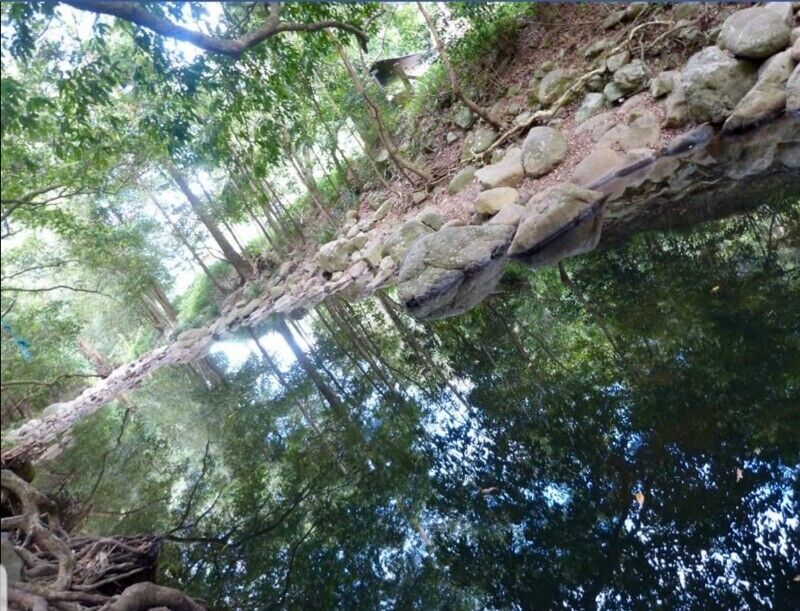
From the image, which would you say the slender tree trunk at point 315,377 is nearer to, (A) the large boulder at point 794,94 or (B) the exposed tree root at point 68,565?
(B) the exposed tree root at point 68,565

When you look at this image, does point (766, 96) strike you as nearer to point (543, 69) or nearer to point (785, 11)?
point (785, 11)

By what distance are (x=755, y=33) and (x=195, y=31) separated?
8513mm

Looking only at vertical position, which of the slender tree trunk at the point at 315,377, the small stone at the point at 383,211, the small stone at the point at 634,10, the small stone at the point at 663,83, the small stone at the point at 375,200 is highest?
the small stone at the point at 634,10

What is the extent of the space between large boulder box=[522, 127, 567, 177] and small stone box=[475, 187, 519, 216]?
0.74 metres

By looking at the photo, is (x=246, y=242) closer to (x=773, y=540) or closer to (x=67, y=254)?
(x=67, y=254)

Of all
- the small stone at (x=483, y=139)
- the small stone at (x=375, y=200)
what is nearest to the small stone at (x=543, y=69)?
the small stone at (x=483, y=139)

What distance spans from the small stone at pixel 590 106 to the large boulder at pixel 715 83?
1.99 meters

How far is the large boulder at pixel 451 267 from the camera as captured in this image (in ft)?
29.5

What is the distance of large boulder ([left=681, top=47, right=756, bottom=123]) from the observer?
29.1 ft

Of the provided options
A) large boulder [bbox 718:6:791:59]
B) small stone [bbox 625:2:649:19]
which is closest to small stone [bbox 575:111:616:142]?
large boulder [bbox 718:6:791:59]

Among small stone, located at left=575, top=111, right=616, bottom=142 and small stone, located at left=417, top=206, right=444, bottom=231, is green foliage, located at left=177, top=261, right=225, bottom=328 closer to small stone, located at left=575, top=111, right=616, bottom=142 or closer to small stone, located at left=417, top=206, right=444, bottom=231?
small stone, located at left=417, top=206, right=444, bottom=231

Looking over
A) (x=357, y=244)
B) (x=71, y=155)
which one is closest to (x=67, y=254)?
(x=71, y=155)

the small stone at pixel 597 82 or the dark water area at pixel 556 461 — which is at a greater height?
the small stone at pixel 597 82

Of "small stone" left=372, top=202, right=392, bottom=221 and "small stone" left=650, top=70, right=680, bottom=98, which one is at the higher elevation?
"small stone" left=372, top=202, right=392, bottom=221
